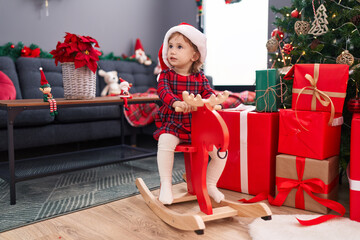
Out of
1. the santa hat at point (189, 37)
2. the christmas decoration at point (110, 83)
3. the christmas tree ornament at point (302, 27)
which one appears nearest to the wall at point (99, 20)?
the christmas decoration at point (110, 83)

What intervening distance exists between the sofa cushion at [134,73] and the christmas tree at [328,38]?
1920mm

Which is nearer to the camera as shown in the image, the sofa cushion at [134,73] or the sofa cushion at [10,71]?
the sofa cushion at [10,71]

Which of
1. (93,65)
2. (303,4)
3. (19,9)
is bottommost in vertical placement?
(93,65)

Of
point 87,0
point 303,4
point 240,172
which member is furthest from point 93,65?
point 87,0

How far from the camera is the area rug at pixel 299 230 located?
113 centimetres

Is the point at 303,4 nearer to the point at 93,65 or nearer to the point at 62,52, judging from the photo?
the point at 93,65

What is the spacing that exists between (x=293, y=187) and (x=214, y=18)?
2.76 metres

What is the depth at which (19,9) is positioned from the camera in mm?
2908

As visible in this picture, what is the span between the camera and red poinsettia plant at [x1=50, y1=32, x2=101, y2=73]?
1.73 metres

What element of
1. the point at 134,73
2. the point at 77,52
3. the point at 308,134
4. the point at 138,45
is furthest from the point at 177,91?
the point at 138,45

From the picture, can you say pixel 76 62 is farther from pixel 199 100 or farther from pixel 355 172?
pixel 355 172

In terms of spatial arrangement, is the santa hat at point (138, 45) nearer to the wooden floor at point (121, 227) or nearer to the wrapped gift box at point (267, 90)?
the wrapped gift box at point (267, 90)

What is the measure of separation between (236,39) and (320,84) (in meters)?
2.34

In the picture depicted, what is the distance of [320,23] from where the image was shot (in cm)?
160
